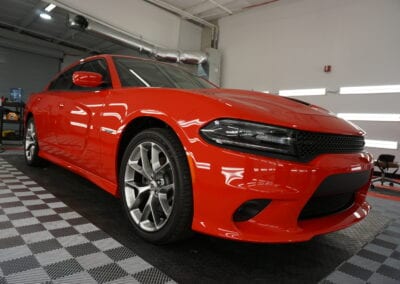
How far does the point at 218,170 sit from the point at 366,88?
6408mm

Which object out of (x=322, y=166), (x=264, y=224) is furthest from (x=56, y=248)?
(x=322, y=166)

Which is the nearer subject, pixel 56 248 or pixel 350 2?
Answer: pixel 56 248

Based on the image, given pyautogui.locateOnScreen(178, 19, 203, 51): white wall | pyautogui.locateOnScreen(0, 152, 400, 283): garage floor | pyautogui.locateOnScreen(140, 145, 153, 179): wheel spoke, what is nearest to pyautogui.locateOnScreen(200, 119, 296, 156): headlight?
pyautogui.locateOnScreen(140, 145, 153, 179): wheel spoke

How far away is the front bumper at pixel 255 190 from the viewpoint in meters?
1.13

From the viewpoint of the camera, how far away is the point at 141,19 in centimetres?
827

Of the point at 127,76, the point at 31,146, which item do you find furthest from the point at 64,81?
the point at 127,76

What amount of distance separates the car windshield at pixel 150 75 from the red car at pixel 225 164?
0.05 m

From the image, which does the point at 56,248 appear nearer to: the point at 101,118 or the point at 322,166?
the point at 101,118

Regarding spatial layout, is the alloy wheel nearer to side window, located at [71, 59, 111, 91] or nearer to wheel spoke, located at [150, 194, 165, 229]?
wheel spoke, located at [150, 194, 165, 229]

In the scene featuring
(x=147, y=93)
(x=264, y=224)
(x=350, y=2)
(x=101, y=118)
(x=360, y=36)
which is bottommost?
(x=264, y=224)

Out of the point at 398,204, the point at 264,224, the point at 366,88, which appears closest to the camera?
the point at 264,224

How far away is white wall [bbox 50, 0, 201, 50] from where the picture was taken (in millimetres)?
7157

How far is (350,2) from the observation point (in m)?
6.67

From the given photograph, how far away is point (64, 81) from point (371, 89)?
6129 millimetres
